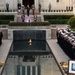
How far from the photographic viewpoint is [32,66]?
21109 mm

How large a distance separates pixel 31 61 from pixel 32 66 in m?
1.67

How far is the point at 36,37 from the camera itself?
3450cm

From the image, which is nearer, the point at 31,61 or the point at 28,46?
the point at 31,61

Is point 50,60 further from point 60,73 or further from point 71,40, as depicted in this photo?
point 60,73

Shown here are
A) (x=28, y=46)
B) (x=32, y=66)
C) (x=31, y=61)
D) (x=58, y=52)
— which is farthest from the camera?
(x=28, y=46)

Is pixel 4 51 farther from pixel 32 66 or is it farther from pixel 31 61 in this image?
pixel 32 66

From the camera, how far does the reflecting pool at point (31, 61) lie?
19.7m

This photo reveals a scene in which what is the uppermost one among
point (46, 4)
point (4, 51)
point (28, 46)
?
point (46, 4)

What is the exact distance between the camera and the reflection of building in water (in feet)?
63.9

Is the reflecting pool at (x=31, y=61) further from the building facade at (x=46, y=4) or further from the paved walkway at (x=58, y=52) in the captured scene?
the building facade at (x=46, y=4)

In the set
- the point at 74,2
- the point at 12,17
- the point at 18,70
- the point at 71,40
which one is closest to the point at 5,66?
the point at 18,70

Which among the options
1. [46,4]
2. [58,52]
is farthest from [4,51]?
[46,4]

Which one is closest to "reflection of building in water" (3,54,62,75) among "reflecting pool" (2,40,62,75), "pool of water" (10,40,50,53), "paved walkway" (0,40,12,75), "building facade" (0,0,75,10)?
"reflecting pool" (2,40,62,75)

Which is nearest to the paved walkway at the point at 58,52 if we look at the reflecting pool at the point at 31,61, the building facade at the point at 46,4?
the reflecting pool at the point at 31,61
